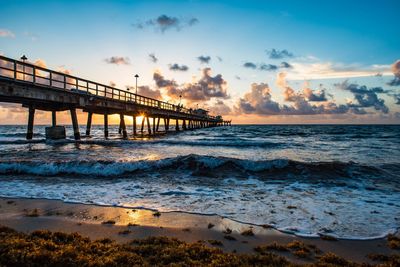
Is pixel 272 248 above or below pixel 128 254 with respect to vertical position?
below

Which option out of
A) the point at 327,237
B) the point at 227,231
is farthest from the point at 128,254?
the point at 327,237

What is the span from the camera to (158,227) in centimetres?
541

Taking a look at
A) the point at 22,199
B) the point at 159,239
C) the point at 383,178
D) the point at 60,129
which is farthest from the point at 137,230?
the point at 60,129

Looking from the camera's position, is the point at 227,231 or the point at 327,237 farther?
the point at 227,231

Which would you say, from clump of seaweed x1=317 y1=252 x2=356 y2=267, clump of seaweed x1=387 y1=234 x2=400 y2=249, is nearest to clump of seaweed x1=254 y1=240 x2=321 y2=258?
clump of seaweed x1=317 y1=252 x2=356 y2=267

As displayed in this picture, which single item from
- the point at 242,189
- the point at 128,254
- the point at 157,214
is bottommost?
the point at 242,189

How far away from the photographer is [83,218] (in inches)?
235

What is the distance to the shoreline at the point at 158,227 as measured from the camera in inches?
183

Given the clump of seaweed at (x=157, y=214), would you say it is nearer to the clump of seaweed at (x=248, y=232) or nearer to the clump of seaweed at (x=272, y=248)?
the clump of seaweed at (x=248, y=232)

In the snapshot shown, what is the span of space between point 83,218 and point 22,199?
285 cm

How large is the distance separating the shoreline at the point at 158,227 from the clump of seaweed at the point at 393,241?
0.09 meters

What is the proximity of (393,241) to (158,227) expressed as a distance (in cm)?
425

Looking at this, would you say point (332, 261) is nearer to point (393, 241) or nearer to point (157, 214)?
point (393, 241)

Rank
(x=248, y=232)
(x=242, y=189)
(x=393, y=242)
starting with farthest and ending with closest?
(x=242, y=189)
(x=248, y=232)
(x=393, y=242)
